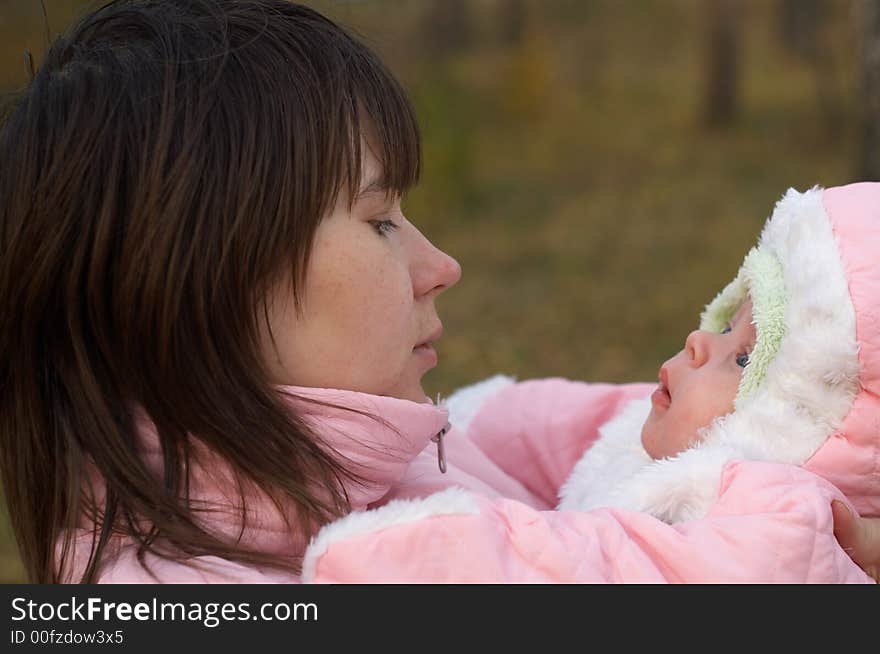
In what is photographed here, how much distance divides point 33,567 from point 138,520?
0.88ft

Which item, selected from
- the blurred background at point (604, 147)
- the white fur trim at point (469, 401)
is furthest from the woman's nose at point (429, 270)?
the blurred background at point (604, 147)

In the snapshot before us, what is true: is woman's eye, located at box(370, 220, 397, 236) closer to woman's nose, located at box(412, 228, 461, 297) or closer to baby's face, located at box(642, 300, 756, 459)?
woman's nose, located at box(412, 228, 461, 297)

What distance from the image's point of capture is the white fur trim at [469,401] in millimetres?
2457

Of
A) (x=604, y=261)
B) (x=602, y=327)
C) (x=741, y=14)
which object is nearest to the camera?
(x=602, y=327)

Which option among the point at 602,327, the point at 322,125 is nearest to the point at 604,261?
the point at 602,327

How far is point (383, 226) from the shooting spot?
170cm

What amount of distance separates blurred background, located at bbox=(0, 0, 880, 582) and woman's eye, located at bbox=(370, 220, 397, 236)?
2.49 m

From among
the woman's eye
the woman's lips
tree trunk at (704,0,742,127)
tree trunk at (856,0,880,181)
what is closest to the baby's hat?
the woman's lips

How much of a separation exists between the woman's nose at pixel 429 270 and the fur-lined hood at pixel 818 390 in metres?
0.45

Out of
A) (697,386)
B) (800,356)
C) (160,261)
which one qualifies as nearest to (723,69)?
(697,386)

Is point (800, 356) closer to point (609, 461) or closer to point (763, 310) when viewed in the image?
point (763, 310)

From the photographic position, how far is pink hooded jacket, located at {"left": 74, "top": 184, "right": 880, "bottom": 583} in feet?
4.66
